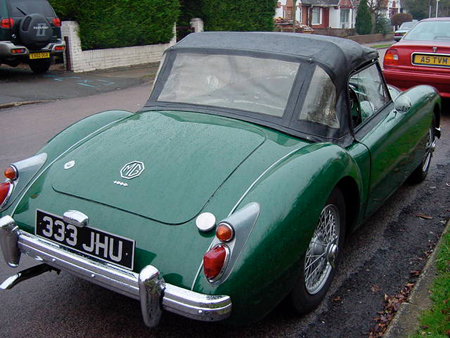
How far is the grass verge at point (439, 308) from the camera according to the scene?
3017 millimetres

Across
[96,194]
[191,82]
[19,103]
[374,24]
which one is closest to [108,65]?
[19,103]

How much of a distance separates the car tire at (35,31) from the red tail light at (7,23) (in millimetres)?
212

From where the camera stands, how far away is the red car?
8711 mm

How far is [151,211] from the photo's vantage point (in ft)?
9.39

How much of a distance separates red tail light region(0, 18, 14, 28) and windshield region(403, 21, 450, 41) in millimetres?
8840

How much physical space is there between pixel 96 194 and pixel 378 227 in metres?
2.73

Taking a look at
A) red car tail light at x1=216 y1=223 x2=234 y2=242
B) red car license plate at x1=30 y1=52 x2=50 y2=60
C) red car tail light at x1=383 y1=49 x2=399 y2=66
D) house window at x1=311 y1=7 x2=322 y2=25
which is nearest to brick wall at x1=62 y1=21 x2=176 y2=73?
red car license plate at x1=30 y1=52 x2=50 y2=60

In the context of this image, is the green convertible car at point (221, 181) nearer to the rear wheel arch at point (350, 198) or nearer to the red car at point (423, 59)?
the rear wheel arch at point (350, 198)

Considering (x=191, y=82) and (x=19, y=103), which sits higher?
(x=191, y=82)

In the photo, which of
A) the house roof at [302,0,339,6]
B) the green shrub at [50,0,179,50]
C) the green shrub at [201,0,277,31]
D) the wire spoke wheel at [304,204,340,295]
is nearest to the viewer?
the wire spoke wheel at [304,204,340,295]

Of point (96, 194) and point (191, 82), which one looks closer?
point (96, 194)

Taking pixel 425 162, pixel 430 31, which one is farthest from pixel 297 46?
pixel 430 31

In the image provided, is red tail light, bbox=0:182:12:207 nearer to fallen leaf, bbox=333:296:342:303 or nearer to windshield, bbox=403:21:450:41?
fallen leaf, bbox=333:296:342:303

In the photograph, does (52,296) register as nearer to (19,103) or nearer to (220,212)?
(220,212)
